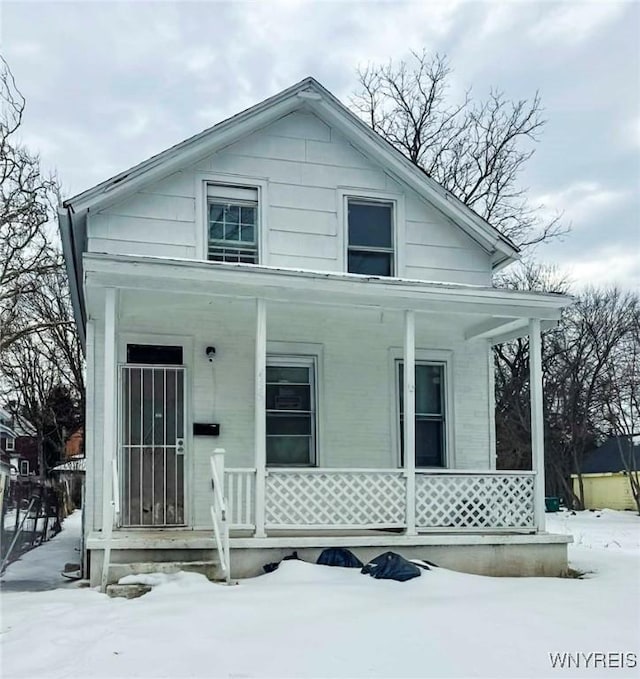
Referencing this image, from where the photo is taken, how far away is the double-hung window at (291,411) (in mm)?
10438

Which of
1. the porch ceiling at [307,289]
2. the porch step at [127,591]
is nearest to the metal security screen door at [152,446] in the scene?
the porch ceiling at [307,289]

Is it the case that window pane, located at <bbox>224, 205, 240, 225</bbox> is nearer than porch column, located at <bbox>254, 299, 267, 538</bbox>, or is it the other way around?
porch column, located at <bbox>254, 299, 267, 538</bbox>

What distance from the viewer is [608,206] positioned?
85.6ft

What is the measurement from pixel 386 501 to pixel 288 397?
6.66 ft

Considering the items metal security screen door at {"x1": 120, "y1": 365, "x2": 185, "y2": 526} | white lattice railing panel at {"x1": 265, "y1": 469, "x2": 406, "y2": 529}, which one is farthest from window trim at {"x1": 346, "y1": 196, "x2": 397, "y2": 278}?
white lattice railing panel at {"x1": 265, "y1": 469, "x2": 406, "y2": 529}

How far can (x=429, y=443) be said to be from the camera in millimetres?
11180

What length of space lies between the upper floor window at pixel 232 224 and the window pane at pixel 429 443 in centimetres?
328

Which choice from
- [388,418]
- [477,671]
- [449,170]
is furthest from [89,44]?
[449,170]

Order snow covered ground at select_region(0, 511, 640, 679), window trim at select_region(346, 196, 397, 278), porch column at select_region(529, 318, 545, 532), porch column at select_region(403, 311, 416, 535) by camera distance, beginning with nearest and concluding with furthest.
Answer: snow covered ground at select_region(0, 511, 640, 679)
porch column at select_region(403, 311, 416, 535)
porch column at select_region(529, 318, 545, 532)
window trim at select_region(346, 196, 397, 278)

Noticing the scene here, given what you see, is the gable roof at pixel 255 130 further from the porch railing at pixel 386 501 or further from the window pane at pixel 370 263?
the porch railing at pixel 386 501

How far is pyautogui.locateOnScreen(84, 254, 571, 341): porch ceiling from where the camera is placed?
8.25 m

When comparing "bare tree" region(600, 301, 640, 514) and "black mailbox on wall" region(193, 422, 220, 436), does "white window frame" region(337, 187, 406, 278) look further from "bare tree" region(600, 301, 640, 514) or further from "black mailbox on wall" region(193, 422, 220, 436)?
"bare tree" region(600, 301, 640, 514)

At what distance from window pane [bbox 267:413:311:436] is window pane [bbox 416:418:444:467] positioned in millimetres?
1639

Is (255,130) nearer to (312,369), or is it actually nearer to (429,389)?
(312,369)
